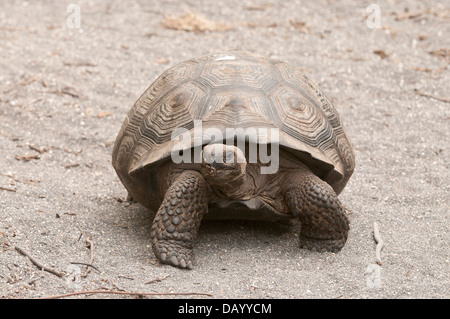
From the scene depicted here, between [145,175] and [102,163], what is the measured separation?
57.7 inches

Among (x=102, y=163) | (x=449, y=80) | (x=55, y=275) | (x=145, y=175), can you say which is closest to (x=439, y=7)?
→ (x=449, y=80)

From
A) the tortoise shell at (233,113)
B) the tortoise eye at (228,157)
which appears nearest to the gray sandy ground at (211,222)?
the tortoise shell at (233,113)

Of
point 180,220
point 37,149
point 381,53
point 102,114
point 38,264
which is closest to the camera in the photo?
point 38,264

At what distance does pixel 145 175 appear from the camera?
161 inches

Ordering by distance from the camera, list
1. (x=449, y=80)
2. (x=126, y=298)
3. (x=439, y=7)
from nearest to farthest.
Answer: (x=126, y=298) < (x=449, y=80) < (x=439, y=7)

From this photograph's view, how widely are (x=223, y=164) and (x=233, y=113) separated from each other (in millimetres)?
A: 389

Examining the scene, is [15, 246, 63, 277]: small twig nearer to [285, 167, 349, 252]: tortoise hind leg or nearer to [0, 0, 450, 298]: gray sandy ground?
[0, 0, 450, 298]: gray sandy ground

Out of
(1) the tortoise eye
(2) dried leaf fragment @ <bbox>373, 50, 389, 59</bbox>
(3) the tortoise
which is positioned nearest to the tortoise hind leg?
(3) the tortoise

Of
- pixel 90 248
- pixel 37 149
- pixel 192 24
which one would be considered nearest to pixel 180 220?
pixel 90 248

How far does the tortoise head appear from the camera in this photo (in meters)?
3.58

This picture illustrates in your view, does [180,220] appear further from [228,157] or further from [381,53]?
[381,53]

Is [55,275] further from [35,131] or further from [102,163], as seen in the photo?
[35,131]

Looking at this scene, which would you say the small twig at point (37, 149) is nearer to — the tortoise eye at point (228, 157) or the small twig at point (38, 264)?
the small twig at point (38, 264)

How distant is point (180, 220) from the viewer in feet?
12.3
